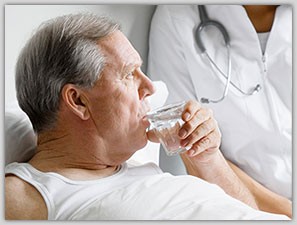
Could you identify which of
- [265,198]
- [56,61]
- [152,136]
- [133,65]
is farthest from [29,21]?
[265,198]

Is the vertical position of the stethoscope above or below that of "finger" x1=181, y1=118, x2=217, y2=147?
above

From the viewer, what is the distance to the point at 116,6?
1208 mm

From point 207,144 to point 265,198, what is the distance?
17 cm

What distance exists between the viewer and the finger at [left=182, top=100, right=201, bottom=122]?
116 centimetres

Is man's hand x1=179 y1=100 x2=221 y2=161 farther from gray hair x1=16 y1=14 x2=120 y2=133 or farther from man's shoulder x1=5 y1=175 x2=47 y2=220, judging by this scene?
man's shoulder x1=5 y1=175 x2=47 y2=220

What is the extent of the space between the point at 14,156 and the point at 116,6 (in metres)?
0.35

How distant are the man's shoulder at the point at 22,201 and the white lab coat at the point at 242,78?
1.14 ft

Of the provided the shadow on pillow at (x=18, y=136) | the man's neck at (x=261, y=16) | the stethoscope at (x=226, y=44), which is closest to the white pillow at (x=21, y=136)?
the shadow on pillow at (x=18, y=136)

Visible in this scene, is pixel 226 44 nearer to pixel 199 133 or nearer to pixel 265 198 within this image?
pixel 199 133

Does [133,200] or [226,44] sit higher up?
[226,44]

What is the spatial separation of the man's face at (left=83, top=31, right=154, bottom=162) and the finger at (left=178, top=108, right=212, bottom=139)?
0.07 meters

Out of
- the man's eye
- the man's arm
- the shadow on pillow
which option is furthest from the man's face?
the man's arm

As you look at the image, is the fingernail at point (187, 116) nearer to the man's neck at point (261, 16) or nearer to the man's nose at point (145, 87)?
the man's nose at point (145, 87)

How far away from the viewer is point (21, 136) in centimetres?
121
